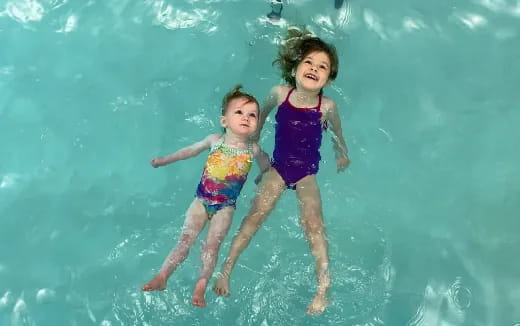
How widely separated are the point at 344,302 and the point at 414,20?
8.08 feet

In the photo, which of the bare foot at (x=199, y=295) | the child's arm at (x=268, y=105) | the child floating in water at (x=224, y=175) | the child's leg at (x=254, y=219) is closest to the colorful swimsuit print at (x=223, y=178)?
the child floating in water at (x=224, y=175)

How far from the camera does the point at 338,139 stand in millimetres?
4094

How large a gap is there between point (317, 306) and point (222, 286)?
568 millimetres

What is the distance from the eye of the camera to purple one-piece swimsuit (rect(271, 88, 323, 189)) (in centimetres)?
387

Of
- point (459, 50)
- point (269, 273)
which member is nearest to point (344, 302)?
point (269, 273)

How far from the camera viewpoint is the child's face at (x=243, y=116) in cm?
Answer: 372

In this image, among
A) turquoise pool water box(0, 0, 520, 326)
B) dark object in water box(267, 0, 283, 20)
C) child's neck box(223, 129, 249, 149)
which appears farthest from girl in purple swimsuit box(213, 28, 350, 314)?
dark object in water box(267, 0, 283, 20)

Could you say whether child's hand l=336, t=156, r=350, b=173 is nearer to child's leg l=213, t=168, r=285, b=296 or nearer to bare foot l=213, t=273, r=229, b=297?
child's leg l=213, t=168, r=285, b=296

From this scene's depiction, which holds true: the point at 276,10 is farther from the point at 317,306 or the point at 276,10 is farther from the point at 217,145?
the point at 317,306

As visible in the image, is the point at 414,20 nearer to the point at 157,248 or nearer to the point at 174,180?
the point at 174,180

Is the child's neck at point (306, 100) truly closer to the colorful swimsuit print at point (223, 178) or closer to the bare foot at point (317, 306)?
the colorful swimsuit print at point (223, 178)

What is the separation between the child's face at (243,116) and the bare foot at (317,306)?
3.55ft

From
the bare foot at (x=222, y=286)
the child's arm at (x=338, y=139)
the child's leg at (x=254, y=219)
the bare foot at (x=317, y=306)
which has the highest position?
the child's arm at (x=338, y=139)

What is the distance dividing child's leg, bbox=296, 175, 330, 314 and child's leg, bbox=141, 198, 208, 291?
0.62 m
